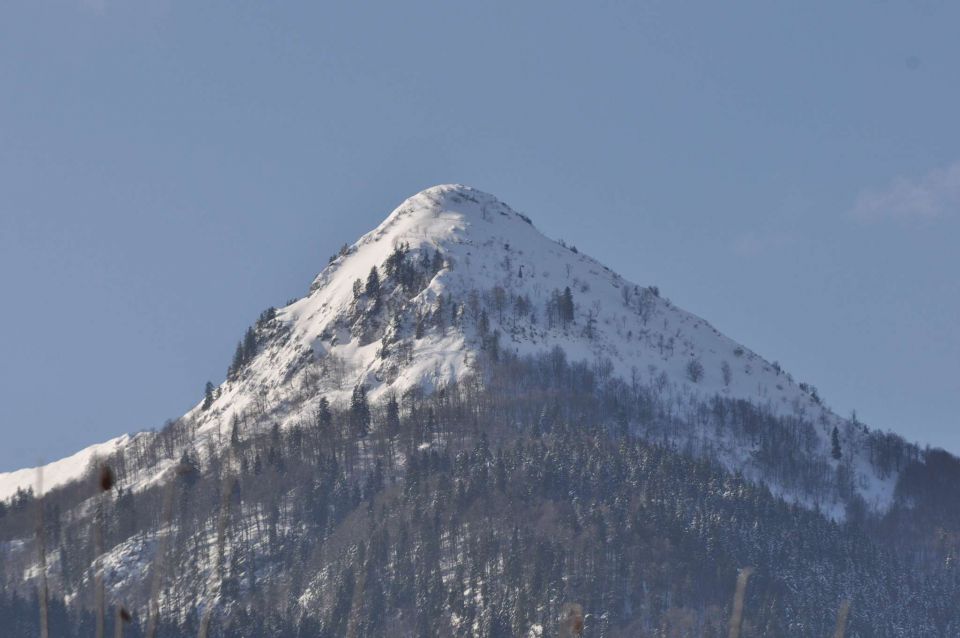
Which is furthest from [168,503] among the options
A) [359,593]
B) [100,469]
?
[359,593]

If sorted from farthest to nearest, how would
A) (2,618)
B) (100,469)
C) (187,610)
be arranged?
1. (187,610)
2. (2,618)
3. (100,469)

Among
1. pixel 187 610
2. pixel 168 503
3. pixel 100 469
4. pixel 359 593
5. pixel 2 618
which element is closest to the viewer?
pixel 100 469

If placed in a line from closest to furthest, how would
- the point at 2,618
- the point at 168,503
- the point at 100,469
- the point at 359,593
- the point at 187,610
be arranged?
the point at 100,469, the point at 168,503, the point at 359,593, the point at 2,618, the point at 187,610

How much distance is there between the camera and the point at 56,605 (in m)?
195

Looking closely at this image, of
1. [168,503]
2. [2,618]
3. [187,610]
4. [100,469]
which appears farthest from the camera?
[187,610]

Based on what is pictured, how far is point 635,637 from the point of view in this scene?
652ft

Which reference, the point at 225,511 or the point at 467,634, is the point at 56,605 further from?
the point at 225,511

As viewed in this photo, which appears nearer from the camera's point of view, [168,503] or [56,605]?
[168,503]

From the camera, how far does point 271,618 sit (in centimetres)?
19188

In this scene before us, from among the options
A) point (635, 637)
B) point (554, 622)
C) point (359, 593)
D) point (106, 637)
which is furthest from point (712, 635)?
point (359, 593)

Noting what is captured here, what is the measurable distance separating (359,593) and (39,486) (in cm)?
701

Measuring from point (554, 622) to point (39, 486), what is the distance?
167152mm

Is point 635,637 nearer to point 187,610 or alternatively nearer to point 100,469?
point 187,610

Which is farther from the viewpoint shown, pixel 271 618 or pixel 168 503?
pixel 271 618
